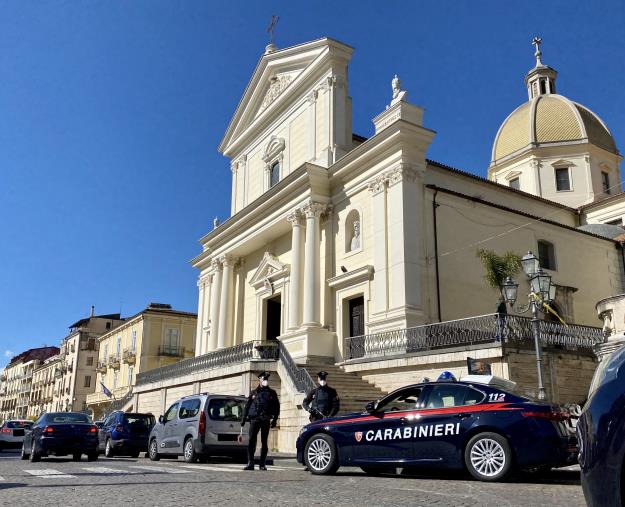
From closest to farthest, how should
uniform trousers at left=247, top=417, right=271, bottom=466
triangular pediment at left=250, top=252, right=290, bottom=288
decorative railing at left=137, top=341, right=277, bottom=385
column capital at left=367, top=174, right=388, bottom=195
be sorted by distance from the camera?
1. uniform trousers at left=247, top=417, right=271, bottom=466
2. decorative railing at left=137, top=341, right=277, bottom=385
3. column capital at left=367, top=174, right=388, bottom=195
4. triangular pediment at left=250, top=252, right=290, bottom=288

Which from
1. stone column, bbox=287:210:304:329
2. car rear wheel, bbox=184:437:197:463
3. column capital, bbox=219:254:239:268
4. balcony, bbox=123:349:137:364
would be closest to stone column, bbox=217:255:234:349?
column capital, bbox=219:254:239:268

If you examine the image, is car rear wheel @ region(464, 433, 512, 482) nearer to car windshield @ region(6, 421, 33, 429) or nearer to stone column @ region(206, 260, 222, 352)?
car windshield @ region(6, 421, 33, 429)

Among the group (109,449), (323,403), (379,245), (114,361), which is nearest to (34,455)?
(109,449)

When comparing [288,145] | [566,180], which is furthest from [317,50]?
[566,180]

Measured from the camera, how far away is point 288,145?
98.7 ft

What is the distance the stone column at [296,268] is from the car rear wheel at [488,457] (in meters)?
16.4

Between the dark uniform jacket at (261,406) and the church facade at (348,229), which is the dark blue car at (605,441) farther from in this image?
the church facade at (348,229)

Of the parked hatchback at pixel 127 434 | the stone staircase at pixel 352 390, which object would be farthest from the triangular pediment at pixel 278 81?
the parked hatchback at pixel 127 434

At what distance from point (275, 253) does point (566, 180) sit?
71.1 feet

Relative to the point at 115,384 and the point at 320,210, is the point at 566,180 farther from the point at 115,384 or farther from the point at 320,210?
the point at 115,384

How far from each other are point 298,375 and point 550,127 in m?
31.0

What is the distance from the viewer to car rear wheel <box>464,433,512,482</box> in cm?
783

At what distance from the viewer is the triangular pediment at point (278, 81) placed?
2745 centimetres

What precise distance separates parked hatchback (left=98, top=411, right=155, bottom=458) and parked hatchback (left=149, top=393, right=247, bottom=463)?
3.55 metres
